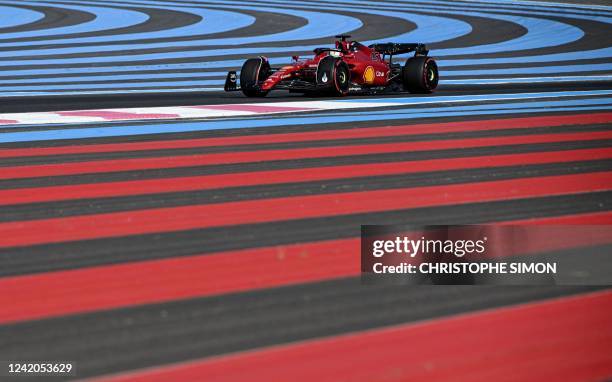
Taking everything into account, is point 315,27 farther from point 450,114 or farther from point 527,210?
point 527,210

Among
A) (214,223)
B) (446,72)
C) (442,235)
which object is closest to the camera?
(442,235)

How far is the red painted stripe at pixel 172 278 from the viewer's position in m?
3.93

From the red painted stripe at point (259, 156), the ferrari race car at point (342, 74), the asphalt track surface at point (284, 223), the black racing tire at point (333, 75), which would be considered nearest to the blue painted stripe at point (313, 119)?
the asphalt track surface at point (284, 223)

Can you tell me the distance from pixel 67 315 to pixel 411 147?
4.68 meters

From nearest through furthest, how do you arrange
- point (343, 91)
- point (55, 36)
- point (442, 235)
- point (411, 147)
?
point (442, 235) → point (411, 147) → point (343, 91) → point (55, 36)

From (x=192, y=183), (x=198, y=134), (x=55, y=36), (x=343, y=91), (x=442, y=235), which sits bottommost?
(x=55, y=36)

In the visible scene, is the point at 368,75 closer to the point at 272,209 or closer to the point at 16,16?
the point at 272,209

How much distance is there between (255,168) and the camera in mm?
7117

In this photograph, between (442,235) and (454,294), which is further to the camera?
(442,235)

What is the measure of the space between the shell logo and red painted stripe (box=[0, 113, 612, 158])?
3733 millimetres

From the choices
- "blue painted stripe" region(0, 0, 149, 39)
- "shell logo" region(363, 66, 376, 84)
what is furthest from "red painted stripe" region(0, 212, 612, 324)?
"blue painted stripe" region(0, 0, 149, 39)

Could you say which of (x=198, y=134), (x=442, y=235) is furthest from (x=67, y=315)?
(x=198, y=134)

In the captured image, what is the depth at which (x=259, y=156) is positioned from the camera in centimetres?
768

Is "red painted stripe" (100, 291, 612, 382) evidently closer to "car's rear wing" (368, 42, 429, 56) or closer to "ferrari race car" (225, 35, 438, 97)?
"ferrari race car" (225, 35, 438, 97)
